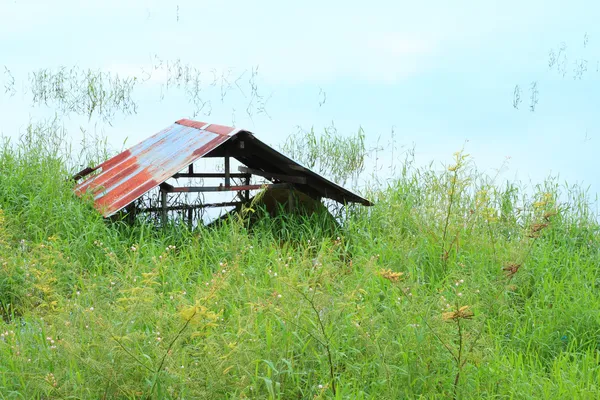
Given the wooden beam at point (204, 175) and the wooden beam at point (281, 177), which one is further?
the wooden beam at point (204, 175)

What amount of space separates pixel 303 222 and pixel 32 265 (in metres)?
3.07

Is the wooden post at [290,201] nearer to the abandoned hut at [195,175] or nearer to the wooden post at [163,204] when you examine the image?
the abandoned hut at [195,175]

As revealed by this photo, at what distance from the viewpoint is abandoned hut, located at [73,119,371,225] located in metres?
7.02

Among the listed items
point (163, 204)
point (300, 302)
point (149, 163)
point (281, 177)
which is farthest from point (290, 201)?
point (300, 302)

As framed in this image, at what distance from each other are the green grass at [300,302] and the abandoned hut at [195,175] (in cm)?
32

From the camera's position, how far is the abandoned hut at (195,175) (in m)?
7.02

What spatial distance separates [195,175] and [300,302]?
419 centimetres

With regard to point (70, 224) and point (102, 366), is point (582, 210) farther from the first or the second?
point (102, 366)

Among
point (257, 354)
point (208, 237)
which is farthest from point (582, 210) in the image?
point (257, 354)

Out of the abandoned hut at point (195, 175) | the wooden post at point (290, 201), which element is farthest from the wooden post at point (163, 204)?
the wooden post at point (290, 201)

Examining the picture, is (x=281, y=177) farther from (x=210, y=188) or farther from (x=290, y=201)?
(x=210, y=188)

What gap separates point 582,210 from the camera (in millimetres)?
8234

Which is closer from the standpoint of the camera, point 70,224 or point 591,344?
point 591,344

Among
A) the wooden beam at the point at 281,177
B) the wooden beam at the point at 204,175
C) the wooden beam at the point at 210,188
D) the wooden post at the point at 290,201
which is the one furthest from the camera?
the wooden beam at the point at 204,175
